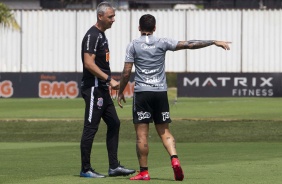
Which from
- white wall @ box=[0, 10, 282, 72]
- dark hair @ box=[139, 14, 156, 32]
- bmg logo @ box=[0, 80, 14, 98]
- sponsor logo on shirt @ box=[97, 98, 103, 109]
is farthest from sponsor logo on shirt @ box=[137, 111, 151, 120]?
white wall @ box=[0, 10, 282, 72]

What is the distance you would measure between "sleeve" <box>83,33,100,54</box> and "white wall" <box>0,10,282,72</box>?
39110mm

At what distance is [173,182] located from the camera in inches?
484

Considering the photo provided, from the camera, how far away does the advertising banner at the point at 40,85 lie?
44062mm

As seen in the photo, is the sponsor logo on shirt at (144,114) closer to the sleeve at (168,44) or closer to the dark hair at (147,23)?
the sleeve at (168,44)

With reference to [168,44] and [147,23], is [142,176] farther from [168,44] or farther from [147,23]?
[147,23]

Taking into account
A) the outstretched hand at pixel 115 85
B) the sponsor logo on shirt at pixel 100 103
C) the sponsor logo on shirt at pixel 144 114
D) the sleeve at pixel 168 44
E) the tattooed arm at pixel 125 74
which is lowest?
the sponsor logo on shirt at pixel 144 114

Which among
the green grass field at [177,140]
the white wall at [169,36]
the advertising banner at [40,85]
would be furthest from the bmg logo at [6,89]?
the white wall at [169,36]

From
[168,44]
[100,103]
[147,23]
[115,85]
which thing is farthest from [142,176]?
[147,23]

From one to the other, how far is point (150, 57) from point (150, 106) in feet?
2.01

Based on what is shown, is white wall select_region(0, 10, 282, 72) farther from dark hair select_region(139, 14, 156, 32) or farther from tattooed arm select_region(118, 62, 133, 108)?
dark hair select_region(139, 14, 156, 32)

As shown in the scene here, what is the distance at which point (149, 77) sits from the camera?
1279 cm

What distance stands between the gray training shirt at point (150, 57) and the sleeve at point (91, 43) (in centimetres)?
71

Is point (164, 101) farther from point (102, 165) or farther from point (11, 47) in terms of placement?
point (11, 47)

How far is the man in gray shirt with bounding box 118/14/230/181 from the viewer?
12758 millimetres
